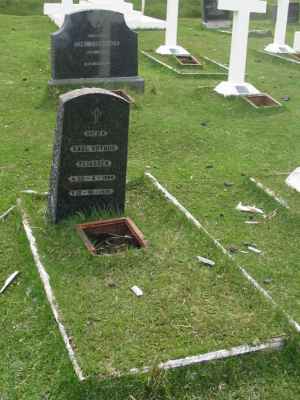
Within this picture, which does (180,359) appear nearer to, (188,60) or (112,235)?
(112,235)

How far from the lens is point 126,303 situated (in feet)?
13.0

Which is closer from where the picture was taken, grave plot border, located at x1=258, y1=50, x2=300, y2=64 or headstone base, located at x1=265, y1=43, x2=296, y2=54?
grave plot border, located at x1=258, y1=50, x2=300, y2=64

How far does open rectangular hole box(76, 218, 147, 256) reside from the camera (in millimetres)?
4715

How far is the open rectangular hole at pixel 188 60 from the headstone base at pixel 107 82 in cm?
292

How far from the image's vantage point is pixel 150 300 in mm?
4000

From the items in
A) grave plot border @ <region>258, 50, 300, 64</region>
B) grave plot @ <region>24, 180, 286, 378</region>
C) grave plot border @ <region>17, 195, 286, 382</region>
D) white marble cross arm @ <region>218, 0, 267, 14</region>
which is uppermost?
white marble cross arm @ <region>218, 0, 267, 14</region>

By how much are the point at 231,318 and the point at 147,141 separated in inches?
167

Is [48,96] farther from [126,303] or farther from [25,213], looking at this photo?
[126,303]

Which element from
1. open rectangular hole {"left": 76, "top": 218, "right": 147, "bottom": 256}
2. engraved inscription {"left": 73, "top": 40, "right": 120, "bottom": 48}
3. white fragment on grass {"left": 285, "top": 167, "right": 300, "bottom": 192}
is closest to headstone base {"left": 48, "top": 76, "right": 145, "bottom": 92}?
engraved inscription {"left": 73, "top": 40, "right": 120, "bottom": 48}

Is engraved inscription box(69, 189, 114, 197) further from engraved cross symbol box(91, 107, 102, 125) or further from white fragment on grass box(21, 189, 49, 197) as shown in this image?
white fragment on grass box(21, 189, 49, 197)

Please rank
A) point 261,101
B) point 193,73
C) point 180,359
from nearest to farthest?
1. point 180,359
2. point 261,101
3. point 193,73

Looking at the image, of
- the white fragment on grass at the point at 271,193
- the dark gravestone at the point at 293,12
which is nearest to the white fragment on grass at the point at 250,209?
the white fragment on grass at the point at 271,193

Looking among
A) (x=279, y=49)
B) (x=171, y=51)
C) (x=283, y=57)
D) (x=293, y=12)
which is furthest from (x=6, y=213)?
(x=293, y=12)

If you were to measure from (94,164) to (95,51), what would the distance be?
5.17 m
